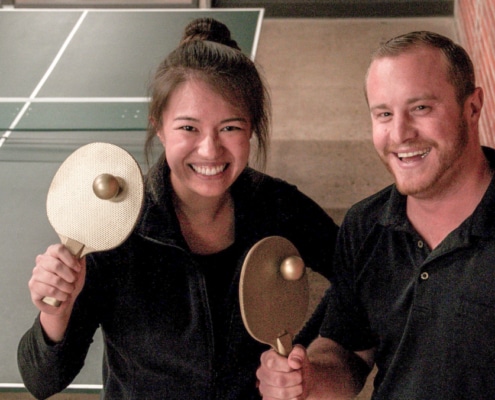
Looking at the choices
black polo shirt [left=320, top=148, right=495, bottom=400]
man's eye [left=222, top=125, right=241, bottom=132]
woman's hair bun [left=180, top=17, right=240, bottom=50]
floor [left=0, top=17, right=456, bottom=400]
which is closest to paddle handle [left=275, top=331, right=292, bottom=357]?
black polo shirt [left=320, top=148, right=495, bottom=400]

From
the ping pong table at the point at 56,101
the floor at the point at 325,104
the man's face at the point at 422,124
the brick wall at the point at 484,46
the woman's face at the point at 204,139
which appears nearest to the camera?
the man's face at the point at 422,124

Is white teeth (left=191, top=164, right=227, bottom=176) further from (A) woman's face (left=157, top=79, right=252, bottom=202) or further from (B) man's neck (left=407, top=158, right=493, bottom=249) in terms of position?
(B) man's neck (left=407, top=158, right=493, bottom=249)

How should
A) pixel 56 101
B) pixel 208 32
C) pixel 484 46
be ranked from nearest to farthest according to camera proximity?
pixel 208 32 → pixel 56 101 → pixel 484 46

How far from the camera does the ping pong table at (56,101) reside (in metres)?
2.42

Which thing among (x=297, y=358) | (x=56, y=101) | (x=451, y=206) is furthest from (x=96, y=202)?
(x=56, y=101)

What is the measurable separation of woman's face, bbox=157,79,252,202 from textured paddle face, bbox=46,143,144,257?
23cm

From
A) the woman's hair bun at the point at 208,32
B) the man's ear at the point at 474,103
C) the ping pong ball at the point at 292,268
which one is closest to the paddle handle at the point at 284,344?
the ping pong ball at the point at 292,268

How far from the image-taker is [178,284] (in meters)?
1.81

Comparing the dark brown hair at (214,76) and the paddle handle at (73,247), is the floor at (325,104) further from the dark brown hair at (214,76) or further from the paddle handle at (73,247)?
the paddle handle at (73,247)

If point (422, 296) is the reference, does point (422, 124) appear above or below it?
above

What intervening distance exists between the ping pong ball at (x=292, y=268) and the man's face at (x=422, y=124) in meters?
0.31

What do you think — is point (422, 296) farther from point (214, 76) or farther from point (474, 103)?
point (214, 76)

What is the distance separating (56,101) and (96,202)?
6.13ft

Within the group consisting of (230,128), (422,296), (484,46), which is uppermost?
(484,46)
